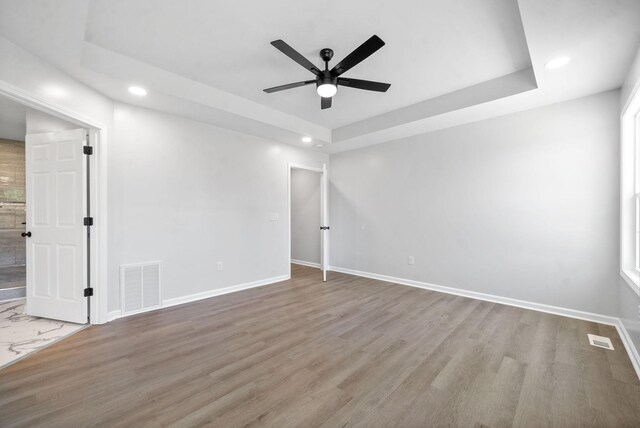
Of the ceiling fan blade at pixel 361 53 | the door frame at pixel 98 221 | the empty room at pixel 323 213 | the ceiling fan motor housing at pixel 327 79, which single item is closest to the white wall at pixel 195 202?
the empty room at pixel 323 213

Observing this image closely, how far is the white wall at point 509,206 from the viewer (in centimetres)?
310

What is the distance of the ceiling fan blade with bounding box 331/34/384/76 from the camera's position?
203cm

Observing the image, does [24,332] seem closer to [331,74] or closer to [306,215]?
[331,74]

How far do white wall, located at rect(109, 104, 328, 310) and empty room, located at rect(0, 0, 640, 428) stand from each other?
0.10 feet

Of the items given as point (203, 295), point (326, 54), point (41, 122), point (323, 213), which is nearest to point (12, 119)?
point (41, 122)

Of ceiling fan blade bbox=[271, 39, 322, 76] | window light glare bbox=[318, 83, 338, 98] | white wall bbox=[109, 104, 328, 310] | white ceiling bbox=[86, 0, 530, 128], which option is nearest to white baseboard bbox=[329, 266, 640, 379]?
white wall bbox=[109, 104, 328, 310]

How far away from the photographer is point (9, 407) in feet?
→ 5.59

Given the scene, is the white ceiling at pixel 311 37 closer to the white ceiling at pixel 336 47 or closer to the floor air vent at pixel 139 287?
the white ceiling at pixel 336 47

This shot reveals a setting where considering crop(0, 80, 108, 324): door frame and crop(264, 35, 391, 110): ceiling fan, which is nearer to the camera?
crop(264, 35, 391, 110): ceiling fan

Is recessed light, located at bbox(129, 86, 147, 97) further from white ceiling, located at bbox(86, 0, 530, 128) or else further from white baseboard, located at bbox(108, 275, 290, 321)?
white baseboard, located at bbox(108, 275, 290, 321)

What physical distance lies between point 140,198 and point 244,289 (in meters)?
2.05

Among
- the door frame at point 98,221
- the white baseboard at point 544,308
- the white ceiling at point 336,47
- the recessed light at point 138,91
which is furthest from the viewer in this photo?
the door frame at point 98,221

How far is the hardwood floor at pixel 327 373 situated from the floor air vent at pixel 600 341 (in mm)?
75

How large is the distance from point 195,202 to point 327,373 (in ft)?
9.74
